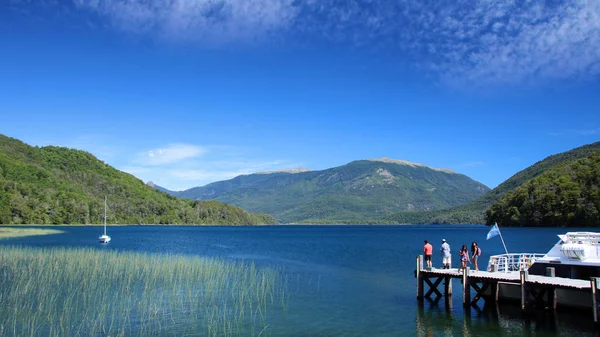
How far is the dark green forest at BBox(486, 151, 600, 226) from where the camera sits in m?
129

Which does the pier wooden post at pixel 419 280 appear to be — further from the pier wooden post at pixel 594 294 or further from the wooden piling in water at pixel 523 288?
the pier wooden post at pixel 594 294

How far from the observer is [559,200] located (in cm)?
13838

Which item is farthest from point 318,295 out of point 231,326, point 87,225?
point 87,225

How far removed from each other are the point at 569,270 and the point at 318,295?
48.2 ft

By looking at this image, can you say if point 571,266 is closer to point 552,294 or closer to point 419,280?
point 552,294

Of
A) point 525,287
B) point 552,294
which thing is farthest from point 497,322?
point 552,294

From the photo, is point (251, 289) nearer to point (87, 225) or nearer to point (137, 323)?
point (137, 323)

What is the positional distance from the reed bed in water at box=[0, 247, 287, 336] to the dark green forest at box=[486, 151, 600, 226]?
11879cm

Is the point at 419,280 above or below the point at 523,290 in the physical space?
below

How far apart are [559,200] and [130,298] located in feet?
462

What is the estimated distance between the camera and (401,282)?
3631cm

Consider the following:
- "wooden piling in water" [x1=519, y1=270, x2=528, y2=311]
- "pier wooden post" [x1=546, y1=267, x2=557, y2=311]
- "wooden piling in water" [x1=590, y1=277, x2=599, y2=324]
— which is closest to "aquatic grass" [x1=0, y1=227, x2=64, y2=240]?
"wooden piling in water" [x1=519, y1=270, x2=528, y2=311]

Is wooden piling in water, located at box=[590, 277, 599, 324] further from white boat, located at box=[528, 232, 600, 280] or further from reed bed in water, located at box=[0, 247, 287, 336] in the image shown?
reed bed in water, located at box=[0, 247, 287, 336]

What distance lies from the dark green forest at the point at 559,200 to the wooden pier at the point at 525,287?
116969 millimetres
